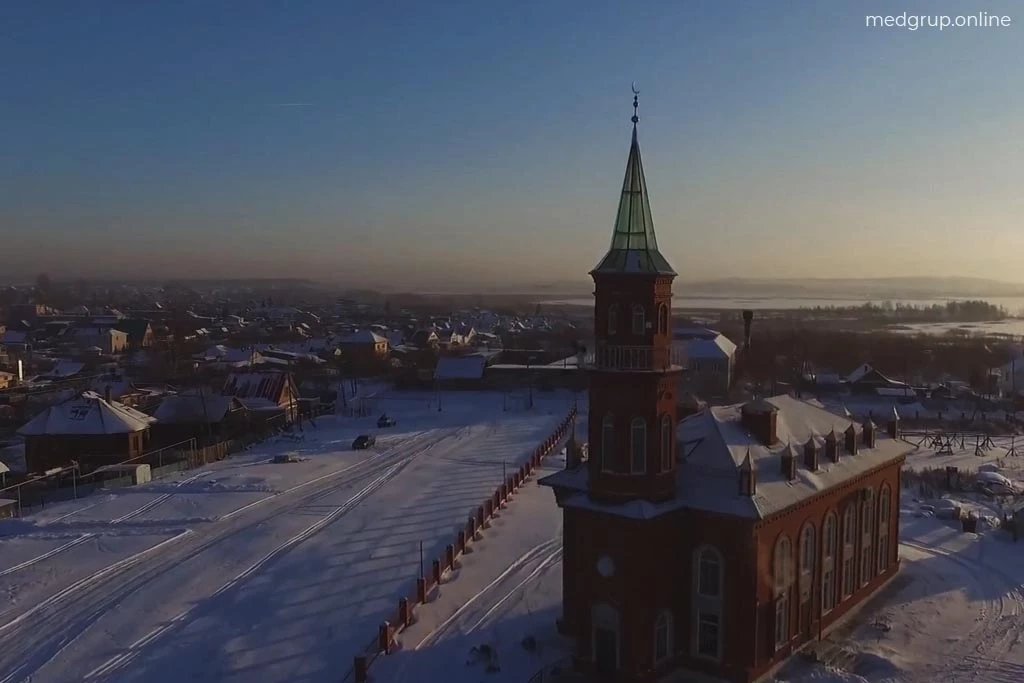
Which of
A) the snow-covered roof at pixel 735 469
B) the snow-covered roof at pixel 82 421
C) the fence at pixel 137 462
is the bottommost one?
the fence at pixel 137 462

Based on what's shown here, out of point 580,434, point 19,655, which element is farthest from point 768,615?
point 580,434

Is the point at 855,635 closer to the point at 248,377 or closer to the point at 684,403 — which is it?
the point at 684,403

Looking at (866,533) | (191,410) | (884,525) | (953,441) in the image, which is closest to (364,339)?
(191,410)

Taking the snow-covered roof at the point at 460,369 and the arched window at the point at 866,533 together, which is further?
the snow-covered roof at the point at 460,369

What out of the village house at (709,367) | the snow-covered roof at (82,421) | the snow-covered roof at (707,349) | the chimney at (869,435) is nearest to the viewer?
the chimney at (869,435)

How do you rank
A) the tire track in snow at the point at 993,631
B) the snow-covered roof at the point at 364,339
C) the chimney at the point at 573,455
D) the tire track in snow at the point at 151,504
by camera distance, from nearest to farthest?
the tire track in snow at the point at 993,631 < the chimney at the point at 573,455 < the tire track in snow at the point at 151,504 < the snow-covered roof at the point at 364,339

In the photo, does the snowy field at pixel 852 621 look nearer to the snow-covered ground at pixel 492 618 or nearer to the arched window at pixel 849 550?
the snow-covered ground at pixel 492 618

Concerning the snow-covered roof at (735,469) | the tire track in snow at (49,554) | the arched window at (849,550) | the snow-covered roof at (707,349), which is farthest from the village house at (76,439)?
the snow-covered roof at (707,349)
